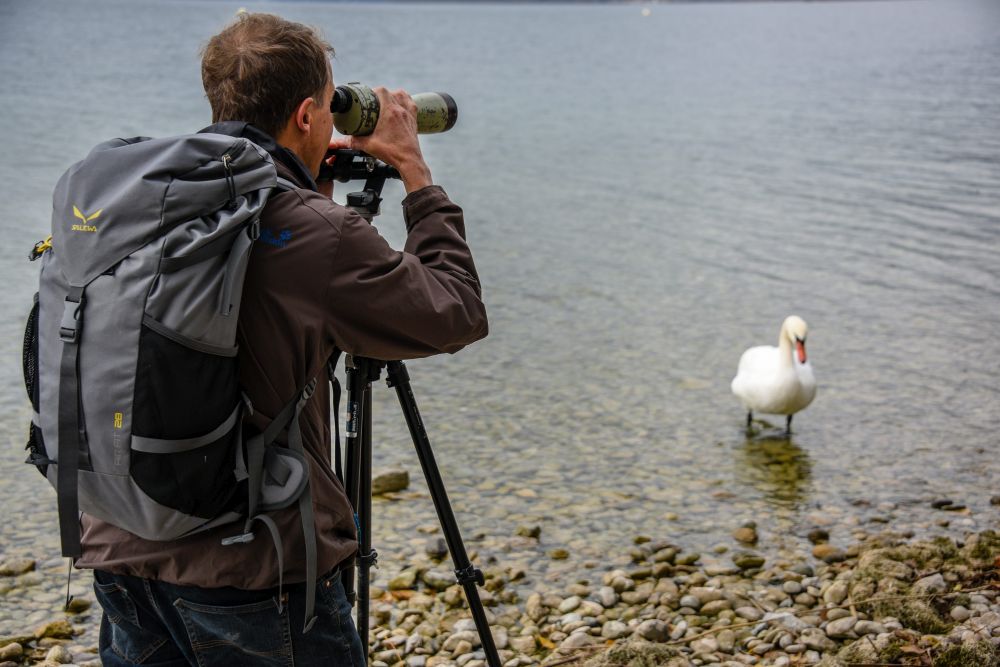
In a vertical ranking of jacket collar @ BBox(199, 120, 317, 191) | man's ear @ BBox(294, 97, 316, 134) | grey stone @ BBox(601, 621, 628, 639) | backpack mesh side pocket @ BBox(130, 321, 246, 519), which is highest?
man's ear @ BBox(294, 97, 316, 134)

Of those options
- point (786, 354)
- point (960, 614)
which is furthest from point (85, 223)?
point (786, 354)

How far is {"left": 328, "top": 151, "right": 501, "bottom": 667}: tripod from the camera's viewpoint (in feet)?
8.48

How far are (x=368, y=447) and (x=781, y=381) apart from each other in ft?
14.6

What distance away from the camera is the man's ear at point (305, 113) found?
6.95 feet

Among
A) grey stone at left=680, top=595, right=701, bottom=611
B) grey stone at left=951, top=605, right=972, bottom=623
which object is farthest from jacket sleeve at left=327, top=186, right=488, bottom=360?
grey stone at left=951, top=605, right=972, bottom=623

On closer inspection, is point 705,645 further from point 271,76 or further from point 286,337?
point 271,76

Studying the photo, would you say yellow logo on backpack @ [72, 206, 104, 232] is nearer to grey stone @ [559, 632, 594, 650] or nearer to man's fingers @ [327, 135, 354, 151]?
man's fingers @ [327, 135, 354, 151]

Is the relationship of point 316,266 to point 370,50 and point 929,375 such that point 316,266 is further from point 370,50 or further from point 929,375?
point 370,50

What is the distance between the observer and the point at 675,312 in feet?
31.0

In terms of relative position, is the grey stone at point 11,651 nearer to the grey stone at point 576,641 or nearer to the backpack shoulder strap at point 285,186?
the grey stone at point 576,641

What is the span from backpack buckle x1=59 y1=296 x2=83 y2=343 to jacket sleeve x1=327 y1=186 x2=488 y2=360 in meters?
0.46

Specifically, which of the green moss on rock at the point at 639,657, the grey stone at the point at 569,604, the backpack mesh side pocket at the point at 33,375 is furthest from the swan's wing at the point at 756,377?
the backpack mesh side pocket at the point at 33,375

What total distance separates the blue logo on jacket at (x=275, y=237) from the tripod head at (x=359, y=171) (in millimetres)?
586

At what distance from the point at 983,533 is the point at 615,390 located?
9.93 ft
